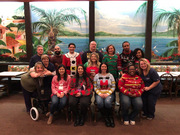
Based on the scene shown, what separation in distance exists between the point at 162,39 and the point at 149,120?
3665mm

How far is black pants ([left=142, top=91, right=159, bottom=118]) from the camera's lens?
9.16ft

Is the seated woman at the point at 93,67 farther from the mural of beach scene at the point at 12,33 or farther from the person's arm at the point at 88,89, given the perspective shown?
the mural of beach scene at the point at 12,33

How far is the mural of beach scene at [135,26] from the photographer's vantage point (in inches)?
203

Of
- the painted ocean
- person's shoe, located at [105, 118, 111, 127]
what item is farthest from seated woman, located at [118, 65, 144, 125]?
the painted ocean

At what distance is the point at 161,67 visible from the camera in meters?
5.08

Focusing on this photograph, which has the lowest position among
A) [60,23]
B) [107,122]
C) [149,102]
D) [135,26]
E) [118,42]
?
[107,122]

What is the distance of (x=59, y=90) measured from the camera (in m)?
2.77

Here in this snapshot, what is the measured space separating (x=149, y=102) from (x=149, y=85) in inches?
13.7

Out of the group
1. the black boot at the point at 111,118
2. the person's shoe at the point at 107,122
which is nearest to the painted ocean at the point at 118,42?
the black boot at the point at 111,118

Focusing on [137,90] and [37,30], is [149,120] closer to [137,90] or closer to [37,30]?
[137,90]

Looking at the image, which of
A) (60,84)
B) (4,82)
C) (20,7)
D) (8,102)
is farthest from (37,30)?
(60,84)

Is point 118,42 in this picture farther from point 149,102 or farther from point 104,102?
point 104,102

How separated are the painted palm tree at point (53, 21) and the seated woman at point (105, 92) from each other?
321 cm

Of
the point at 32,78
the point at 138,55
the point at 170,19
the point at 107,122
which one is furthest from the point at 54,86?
the point at 170,19
